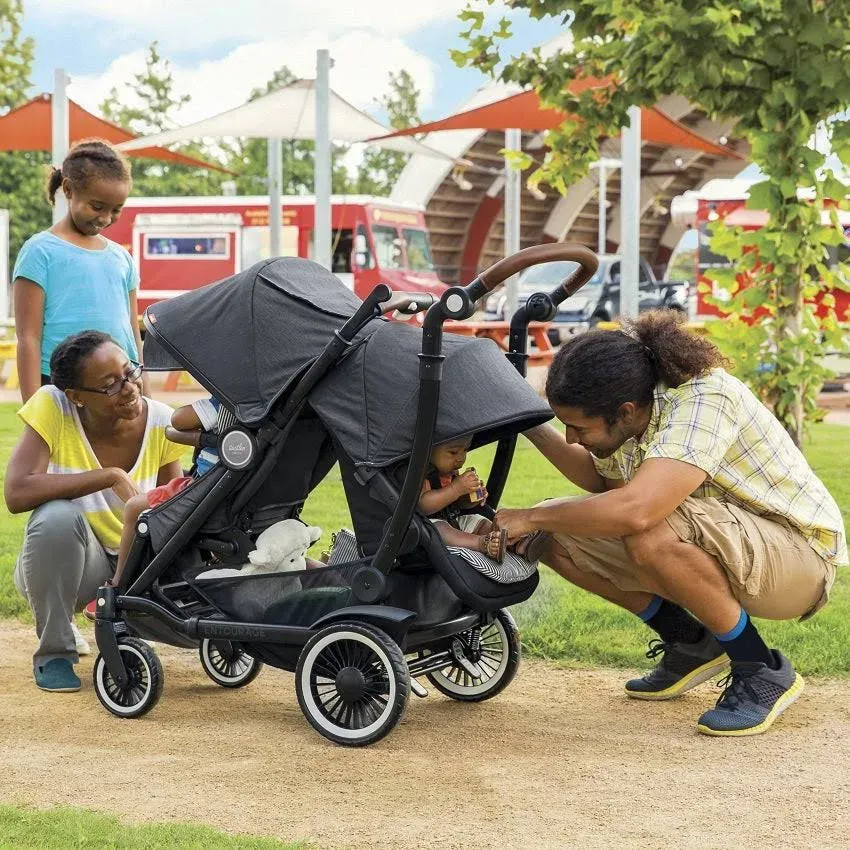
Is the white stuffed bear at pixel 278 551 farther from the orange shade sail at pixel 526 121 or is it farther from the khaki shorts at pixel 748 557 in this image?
the orange shade sail at pixel 526 121

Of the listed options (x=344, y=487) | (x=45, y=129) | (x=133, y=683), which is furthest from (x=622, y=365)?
(x=45, y=129)

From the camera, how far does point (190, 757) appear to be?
3.71 meters

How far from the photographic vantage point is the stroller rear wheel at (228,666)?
4574 millimetres

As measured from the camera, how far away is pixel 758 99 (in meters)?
8.31

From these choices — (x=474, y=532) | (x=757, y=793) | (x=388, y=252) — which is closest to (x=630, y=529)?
(x=474, y=532)

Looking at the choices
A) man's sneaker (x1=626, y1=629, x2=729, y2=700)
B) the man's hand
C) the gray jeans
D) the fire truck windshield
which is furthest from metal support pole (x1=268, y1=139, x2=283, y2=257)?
the man's hand

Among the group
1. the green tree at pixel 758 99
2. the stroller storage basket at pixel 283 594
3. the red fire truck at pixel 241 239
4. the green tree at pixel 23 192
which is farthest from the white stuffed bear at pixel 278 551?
the green tree at pixel 23 192

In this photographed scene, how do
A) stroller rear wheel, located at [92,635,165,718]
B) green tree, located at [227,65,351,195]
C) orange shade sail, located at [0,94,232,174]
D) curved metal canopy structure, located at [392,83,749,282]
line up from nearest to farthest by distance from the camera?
stroller rear wheel, located at [92,635,165,718] < orange shade sail, located at [0,94,232,174] < curved metal canopy structure, located at [392,83,749,282] < green tree, located at [227,65,351,195]

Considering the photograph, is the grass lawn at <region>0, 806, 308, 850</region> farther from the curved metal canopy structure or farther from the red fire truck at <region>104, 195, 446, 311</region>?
the curved metal canopy structure

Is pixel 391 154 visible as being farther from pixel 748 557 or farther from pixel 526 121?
pixel 748 557

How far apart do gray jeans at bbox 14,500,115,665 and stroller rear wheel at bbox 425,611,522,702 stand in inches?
44.6

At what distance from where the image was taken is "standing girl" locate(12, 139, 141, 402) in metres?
4.85

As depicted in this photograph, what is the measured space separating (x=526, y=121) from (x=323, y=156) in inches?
103

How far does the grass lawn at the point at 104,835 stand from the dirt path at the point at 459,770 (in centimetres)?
11
